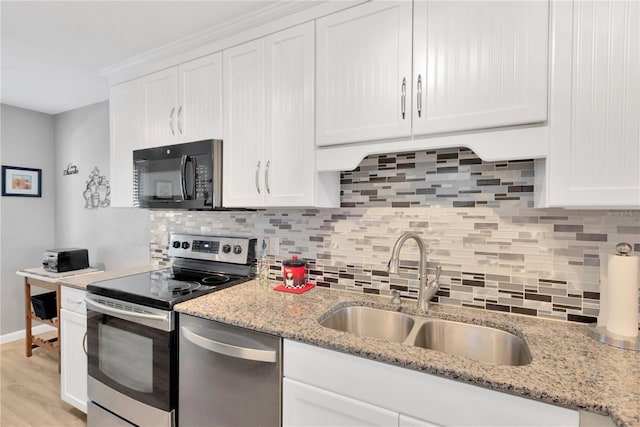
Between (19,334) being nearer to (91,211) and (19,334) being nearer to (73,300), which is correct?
Result: (91,211)

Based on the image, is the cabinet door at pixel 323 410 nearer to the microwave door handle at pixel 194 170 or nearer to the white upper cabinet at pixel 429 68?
the white upper cabinet at pixel 429 68

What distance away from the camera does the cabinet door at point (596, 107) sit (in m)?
0.99

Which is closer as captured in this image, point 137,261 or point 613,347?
point 613,347

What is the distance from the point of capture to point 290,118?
163 centimetres

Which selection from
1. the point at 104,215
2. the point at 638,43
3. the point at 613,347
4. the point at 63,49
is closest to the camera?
the point at 638,43

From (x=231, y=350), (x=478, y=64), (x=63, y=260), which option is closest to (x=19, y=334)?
(x=63, y=260)

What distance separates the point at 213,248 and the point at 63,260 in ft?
5.84

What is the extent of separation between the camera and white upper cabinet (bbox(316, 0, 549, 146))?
3.69 ft

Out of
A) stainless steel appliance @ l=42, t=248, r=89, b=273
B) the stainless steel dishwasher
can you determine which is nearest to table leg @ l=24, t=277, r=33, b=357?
stainless steel appliance @ l=42, t=248, r=89, b=273

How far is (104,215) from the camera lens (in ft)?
10.4

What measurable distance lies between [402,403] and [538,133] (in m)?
1.00

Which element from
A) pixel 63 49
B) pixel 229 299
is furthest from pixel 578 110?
pixel 63 49

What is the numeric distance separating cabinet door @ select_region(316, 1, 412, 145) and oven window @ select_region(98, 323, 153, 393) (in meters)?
1.34

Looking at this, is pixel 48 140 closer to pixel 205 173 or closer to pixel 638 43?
pixel 205 173
